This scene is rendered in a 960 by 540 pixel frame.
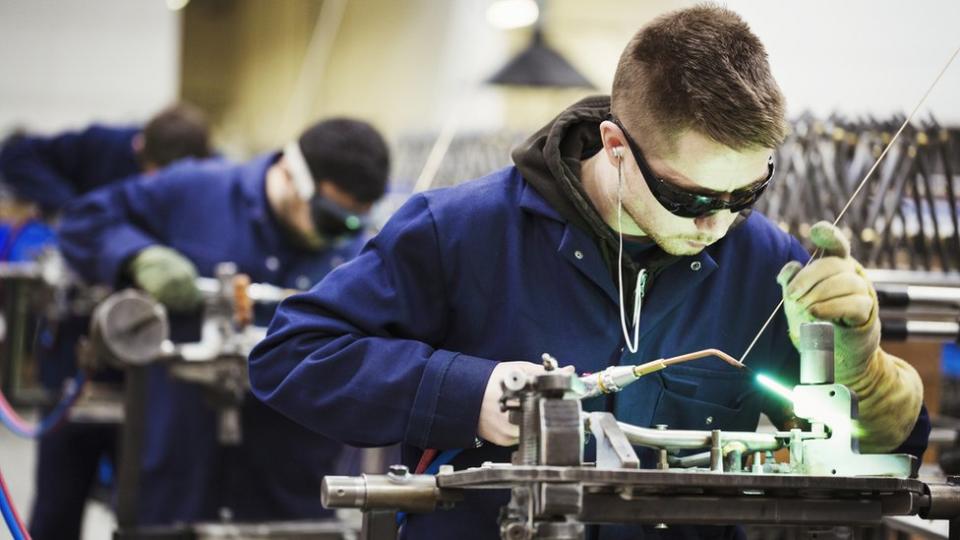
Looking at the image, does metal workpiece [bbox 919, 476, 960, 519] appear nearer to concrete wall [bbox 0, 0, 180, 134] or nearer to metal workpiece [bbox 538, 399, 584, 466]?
metal workpiece [bbox 538, 399, 584, 466]

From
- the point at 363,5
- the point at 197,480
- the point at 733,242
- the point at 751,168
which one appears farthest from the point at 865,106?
the point at 363,5

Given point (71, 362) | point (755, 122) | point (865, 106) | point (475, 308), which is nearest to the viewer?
point (755, 122)

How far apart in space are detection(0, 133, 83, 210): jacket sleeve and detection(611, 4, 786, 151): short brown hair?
528 centimetres

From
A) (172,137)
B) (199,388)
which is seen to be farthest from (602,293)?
(172,137)

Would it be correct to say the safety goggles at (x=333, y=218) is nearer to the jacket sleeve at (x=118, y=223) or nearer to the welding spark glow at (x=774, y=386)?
the jacket sleeve at (x=118, y=223)

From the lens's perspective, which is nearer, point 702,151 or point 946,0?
point 702,151

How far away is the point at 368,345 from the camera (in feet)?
6.47

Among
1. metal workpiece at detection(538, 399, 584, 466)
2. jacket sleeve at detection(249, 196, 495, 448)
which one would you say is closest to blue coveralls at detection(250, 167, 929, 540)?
jacket sleeve at detection(249, 196, 495, 448)

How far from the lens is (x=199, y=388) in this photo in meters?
4.30

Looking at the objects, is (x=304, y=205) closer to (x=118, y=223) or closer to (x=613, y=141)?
(x=118, y=223)

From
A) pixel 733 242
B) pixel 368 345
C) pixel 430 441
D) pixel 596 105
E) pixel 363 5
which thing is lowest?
pixel 430 441

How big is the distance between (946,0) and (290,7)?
12.9 m

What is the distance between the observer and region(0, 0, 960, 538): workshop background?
277 cm

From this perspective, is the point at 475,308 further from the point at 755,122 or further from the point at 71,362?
the point at 71,362
